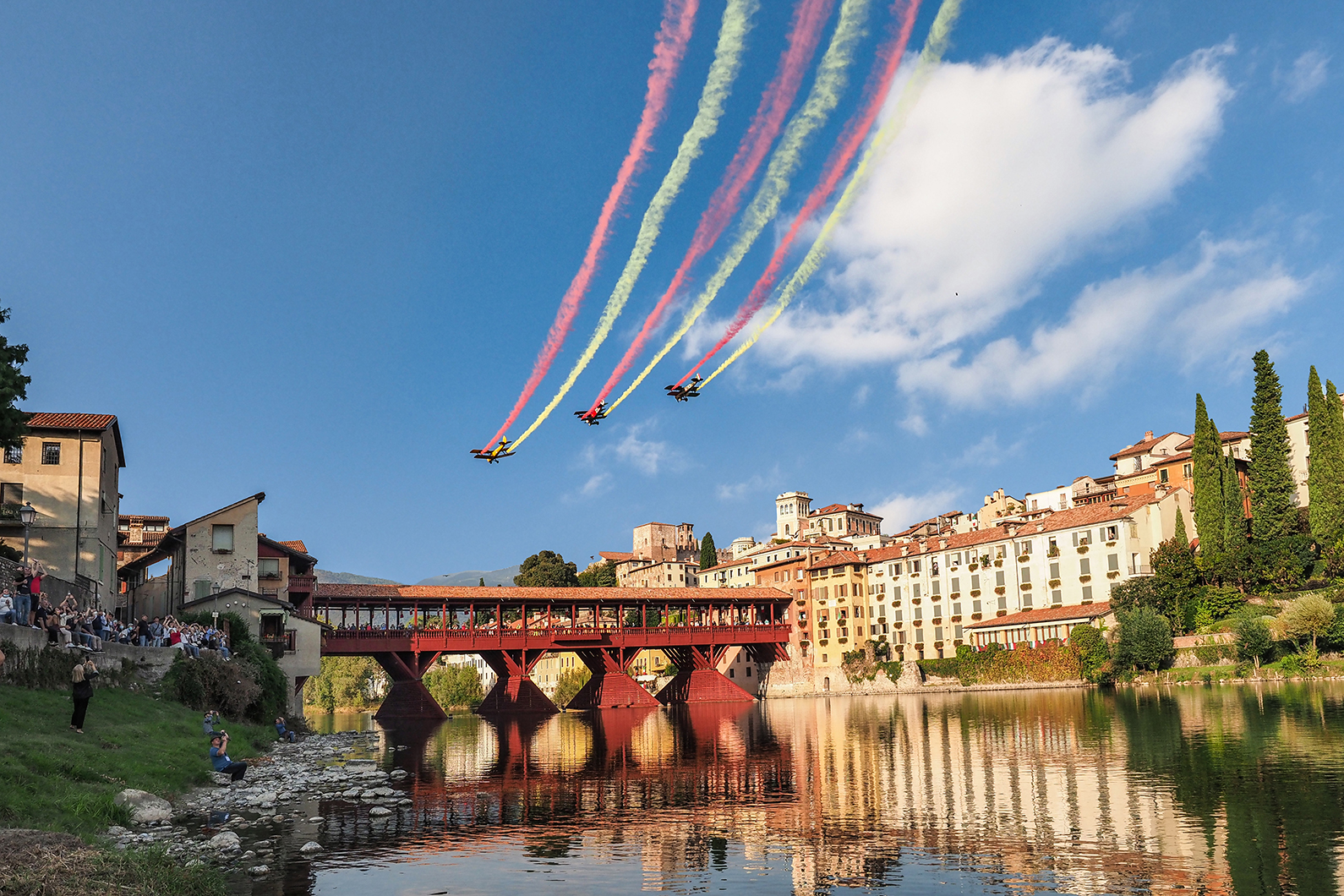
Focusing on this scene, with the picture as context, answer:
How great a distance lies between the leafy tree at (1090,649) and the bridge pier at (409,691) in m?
49.1

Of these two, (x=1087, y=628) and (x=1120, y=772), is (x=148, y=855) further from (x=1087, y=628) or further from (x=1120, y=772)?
(x=1087, y=628)

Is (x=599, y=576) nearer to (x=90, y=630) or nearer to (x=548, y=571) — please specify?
(x=548, y=571)

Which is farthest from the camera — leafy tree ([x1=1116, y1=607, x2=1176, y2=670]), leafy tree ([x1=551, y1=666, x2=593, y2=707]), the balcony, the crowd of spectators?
leafy tree ([x1=551, y1=666, x2=593, y2=707])

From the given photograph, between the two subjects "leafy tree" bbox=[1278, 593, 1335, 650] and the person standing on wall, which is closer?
the person standing on wall

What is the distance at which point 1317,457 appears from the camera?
7331 cm

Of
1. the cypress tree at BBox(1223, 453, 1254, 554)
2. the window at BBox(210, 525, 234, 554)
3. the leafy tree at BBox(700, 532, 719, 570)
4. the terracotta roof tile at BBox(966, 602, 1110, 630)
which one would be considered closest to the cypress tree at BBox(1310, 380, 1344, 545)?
the cypress tree at BBox(1223, 453, 1254, 554)

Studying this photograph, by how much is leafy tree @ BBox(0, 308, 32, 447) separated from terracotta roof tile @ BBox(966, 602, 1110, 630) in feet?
230

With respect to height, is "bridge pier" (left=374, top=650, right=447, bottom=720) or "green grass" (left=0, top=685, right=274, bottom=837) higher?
"green grass" (left=0, top=685, right=274, bottom=837)

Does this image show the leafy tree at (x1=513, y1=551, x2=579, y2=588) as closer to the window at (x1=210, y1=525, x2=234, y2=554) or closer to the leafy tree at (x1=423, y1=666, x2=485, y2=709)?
the leafy tree at (x1=423, y1=666, x2=485, y2=709)

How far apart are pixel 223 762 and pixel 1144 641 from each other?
198 feet

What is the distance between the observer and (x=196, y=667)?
37281 millimetres

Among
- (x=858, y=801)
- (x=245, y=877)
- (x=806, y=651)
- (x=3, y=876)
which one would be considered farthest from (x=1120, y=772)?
(x=806, y=651)

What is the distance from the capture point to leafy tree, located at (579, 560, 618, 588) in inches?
5822

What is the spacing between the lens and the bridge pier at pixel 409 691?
77625 millimetres
